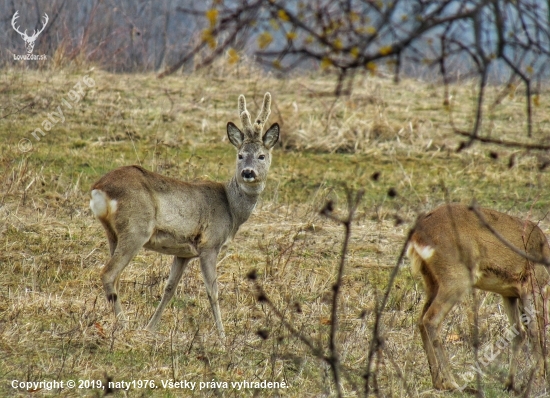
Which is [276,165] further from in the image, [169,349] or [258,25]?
[258,25]

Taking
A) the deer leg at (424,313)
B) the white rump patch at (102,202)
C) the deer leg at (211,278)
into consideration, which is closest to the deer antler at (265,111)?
the deer leg at (211,278)

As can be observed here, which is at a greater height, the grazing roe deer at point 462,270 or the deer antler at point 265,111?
the deer antler at point 265,111

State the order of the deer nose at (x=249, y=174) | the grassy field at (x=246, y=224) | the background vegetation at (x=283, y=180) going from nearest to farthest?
the background vegetation at (x=283, y=180) → the grassy field at (x=246, y=224) → the deer nose at (x=249, y=174)

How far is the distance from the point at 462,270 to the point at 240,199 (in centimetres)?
254

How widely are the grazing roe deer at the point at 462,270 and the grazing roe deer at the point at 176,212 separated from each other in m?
1.69

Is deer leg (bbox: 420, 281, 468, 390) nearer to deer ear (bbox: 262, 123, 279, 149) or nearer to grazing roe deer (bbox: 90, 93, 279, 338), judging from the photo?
grazing roe deer (bbox: 90, 93, 279, 338)

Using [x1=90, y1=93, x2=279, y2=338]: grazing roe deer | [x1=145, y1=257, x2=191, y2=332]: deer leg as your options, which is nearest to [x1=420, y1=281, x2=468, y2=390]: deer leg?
[x1=90, y1=93, x2=279, y2=338]: grazing roe deer

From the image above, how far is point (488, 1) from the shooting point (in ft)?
10.6

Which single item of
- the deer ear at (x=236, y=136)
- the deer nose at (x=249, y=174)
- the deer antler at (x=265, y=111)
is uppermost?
the deer antler at (x=265, y=111)

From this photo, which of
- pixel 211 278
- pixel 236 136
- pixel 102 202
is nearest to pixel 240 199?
pixel 236 136

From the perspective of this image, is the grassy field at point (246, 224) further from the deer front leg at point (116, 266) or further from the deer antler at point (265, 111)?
the deer antler at point (265, 111)

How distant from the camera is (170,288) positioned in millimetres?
7652

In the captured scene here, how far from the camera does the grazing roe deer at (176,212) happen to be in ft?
23.6

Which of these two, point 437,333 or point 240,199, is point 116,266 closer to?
point 240,199
